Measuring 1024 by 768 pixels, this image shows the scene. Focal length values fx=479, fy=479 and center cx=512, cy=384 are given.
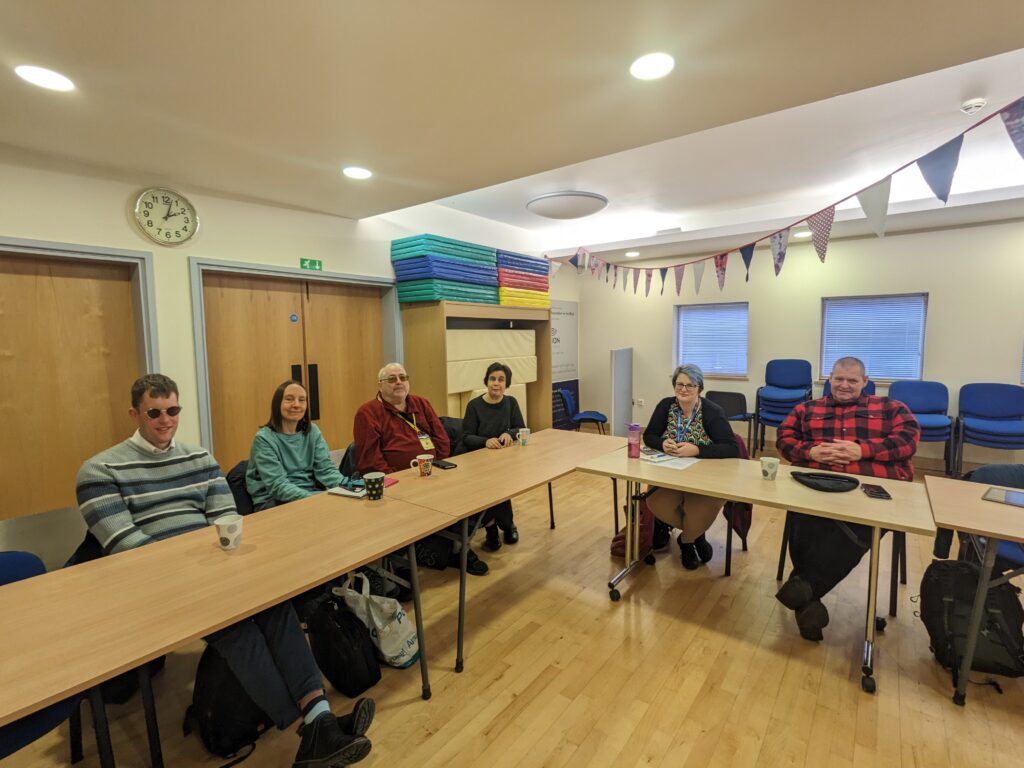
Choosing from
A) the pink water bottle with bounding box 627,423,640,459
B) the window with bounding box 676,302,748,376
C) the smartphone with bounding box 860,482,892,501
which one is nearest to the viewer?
the smartphone with bounding box 860,482,892,501

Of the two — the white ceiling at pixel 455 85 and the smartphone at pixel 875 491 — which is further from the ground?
the white ceiling at pixel 455 85

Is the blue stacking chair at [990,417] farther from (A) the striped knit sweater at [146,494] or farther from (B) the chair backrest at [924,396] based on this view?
(A) the striped knit sweater at [146,494]

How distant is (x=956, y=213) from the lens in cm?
428

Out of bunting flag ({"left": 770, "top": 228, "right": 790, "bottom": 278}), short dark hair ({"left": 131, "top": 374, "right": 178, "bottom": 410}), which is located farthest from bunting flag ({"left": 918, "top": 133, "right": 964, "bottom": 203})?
short dark hair ({"left": 131, "top": 374, "right": 178, "bottom": 410})

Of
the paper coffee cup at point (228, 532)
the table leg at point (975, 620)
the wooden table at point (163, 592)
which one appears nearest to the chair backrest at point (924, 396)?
the table leg at point (975, 620)

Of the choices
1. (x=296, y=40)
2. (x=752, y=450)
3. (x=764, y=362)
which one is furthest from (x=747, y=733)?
(x=764, y=362)

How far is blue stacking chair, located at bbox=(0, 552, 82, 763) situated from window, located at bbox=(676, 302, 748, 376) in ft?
21.2

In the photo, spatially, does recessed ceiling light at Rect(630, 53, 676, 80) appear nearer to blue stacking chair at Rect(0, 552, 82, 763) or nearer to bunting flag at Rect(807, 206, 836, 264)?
bunting flag at Rect(807, 206, 836, 264)

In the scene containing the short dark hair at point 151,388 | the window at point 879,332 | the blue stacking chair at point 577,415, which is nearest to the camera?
the short dark hair at point 151,388

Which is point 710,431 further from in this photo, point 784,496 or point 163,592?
point 163,592

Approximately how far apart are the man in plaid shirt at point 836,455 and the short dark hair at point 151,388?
286 cm

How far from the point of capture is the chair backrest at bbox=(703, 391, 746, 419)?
5832 millimetres

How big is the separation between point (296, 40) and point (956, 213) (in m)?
5.41

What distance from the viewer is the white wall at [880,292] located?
185 inches
